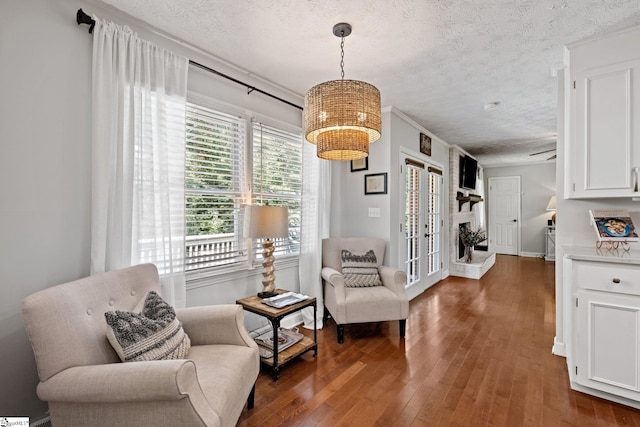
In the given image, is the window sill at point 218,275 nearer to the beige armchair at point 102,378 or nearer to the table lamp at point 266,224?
the table lamp at point 266,224

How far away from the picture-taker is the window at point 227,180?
2238mm

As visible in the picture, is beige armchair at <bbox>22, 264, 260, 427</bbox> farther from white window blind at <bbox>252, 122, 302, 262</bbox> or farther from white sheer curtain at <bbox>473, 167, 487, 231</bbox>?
white sheer curtain at <bbox>473, 167, 487, 231</bbox>

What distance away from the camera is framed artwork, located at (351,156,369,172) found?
140 inches

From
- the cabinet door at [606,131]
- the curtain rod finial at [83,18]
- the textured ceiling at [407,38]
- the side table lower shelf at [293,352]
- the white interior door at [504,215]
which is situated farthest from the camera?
the white interior door at [504,215]

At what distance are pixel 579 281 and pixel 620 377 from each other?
584mm

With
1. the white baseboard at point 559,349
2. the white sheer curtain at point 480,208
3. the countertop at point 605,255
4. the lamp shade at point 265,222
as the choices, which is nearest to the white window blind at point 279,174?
the lamp shade at point 265,222

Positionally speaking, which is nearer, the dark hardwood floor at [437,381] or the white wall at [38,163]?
the white wall at [38,163]

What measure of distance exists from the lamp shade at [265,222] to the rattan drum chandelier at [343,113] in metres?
0.68

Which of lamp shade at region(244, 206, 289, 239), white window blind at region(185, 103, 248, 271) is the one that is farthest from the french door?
white window blind at region(185, 103, 248, 271)

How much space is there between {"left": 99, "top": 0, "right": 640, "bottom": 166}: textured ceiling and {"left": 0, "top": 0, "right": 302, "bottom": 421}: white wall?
44 cm

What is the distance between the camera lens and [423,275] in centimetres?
425

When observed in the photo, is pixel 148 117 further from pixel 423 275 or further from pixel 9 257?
pixel 423 275

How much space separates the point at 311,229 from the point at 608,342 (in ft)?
7.84

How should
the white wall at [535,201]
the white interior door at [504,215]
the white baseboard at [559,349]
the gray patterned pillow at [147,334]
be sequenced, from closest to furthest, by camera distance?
the gray patterned pillow at [147,334] < the white baseboard at [559,349] < the white wall at [535,201] < the white interior door at [504,215]
